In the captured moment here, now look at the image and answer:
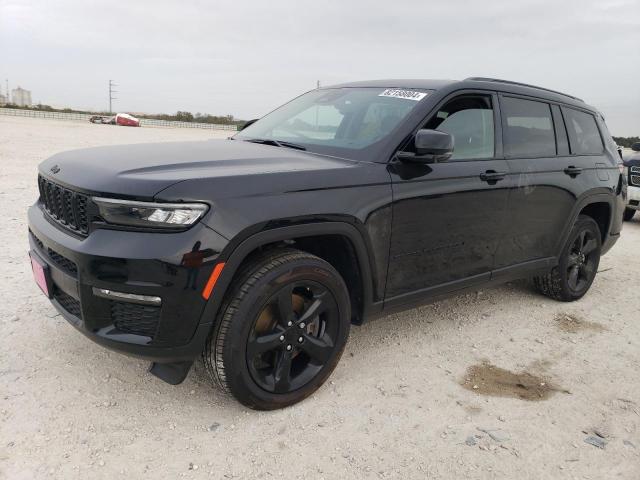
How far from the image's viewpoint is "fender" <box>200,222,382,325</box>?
7.92 feet

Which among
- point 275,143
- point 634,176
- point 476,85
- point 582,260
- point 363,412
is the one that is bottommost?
point 363,412

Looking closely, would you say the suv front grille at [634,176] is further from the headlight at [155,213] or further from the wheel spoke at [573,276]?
the headlight at [155,213]

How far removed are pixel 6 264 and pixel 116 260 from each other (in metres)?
3.04

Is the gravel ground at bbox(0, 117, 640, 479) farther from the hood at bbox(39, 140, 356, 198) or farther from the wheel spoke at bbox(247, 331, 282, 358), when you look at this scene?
the hood at bbox(39, 140, 356, 198)

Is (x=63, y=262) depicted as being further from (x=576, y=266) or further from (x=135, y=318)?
(x=576, y=266)

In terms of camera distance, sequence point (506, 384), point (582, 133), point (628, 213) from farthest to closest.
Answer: point (628, 213), point (582, 133), point (506, 384)

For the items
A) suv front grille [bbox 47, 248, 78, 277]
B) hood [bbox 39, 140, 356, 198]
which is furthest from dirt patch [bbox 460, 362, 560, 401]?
suv front grille [bbox 47, 248, 78, 277]

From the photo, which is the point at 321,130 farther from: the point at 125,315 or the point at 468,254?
the point at 125,315

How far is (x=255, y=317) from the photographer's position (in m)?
2.56

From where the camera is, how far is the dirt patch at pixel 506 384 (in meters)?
3.14

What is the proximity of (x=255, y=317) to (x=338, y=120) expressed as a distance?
1.65 metres

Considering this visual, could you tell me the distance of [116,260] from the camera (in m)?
2.28

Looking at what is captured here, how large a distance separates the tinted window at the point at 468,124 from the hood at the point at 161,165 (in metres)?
0.86

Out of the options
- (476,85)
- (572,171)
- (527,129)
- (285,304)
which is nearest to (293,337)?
(285,304)
